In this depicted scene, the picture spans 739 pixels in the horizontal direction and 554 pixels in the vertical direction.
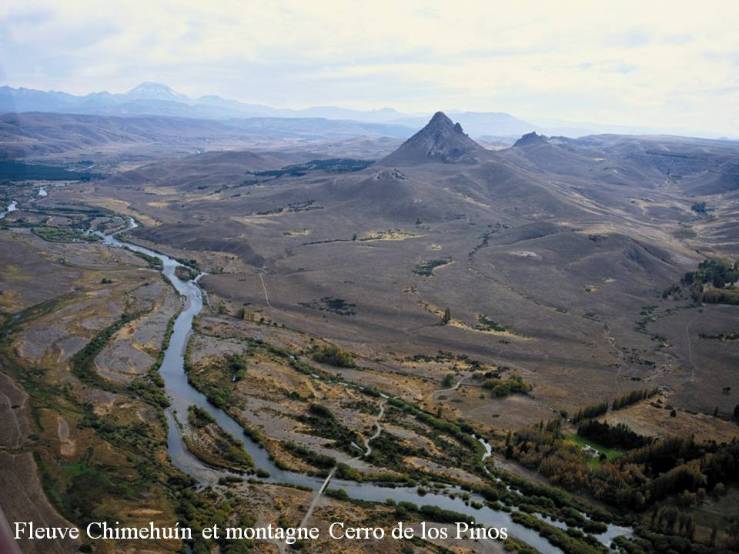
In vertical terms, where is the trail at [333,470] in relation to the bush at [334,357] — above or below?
below

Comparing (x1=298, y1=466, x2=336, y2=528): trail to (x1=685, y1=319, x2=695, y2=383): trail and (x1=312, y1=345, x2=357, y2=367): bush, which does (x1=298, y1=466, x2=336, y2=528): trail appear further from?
(x1=685, y1=319, x2=695, y2=383): trail

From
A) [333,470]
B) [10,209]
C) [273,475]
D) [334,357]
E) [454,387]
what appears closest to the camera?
[273,475]

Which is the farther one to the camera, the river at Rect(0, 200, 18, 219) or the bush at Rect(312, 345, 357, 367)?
the river at Rect(0, 200, 18, 219)

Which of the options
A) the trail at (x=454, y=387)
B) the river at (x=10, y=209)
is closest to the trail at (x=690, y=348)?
the trail at (x=454, y=387)

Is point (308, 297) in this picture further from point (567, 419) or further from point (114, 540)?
point (114, 540)

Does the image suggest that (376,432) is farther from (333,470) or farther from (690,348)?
(690,348)

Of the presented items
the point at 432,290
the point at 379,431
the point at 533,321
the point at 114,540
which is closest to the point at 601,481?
the point at 379,431

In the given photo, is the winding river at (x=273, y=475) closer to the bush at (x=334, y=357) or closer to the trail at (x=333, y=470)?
the trail at (x=333, y=470)

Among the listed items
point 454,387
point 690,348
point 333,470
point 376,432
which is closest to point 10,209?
point 454,387

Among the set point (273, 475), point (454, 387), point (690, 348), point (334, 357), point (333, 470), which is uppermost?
point (690, 348)

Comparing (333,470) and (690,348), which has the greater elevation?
(690,348)

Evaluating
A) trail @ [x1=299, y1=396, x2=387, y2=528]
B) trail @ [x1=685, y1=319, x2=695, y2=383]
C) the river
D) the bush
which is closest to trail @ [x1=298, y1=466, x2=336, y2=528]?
trail @ [x1=299, y1=396, x2=387, y2=528]
